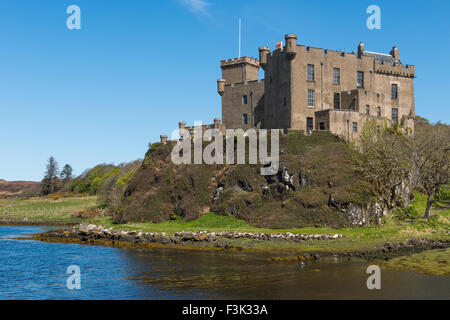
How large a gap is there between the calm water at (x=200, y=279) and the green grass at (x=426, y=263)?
4.55 feet

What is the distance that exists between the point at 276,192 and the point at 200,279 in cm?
2531

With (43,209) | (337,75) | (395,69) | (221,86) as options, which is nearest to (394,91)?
(395,69)

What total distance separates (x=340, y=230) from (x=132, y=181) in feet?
112

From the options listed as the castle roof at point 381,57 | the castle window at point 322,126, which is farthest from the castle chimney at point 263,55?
the castle roof at point 381,57

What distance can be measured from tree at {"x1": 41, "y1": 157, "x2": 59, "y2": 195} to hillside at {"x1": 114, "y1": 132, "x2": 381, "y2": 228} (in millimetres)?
72905

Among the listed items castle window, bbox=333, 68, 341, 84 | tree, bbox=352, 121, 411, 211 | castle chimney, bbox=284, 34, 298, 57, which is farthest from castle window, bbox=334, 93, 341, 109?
tree, bbox=352, 121, 411, 211

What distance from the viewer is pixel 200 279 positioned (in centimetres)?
2820

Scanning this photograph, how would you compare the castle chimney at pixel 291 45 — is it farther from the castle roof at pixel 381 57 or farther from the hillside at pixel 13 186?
the hillside at pixel 13 186

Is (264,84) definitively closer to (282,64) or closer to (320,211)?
(282,64)

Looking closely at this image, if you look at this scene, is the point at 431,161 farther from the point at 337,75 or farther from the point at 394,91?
the point at 394,91

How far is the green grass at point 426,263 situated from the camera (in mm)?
29344

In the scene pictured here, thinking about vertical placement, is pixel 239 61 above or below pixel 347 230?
above

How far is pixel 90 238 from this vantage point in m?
52.0

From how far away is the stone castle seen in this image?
5844 centimetres
